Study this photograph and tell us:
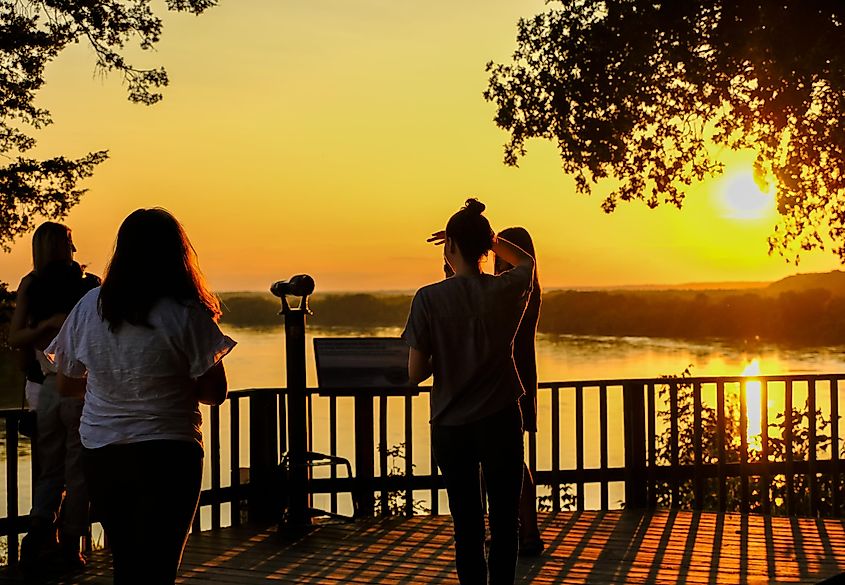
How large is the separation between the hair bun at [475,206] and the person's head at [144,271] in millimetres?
1257

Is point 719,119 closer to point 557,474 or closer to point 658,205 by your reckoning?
point 658,205

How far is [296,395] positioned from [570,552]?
1.89 meters

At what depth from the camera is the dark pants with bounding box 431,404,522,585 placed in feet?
13.7

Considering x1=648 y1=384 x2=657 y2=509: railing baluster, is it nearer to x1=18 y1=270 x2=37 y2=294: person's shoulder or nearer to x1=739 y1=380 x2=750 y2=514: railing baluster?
x1=739 y1=380 x2=750 y2=514: railing baluster

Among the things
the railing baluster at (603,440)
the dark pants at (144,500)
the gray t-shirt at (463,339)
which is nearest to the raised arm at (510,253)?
the gray t-shirt at (463,339)

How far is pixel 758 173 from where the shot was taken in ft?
44.0

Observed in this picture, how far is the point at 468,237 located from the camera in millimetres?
4250

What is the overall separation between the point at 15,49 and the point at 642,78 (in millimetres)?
9289

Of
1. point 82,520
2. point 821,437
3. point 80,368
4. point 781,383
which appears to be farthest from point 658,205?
point 80,368

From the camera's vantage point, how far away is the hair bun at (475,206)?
4324 mm

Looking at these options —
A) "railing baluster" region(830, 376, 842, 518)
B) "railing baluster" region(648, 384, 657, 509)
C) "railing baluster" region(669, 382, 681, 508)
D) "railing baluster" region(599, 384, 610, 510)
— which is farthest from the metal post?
"railing baluster" region(830, 376, 842, 518)

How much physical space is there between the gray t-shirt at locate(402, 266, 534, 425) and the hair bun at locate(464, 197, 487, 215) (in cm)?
26

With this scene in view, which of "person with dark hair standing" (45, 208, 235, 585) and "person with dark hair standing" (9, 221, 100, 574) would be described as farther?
"person with dark hair standing" (9, 221, 100, 574)

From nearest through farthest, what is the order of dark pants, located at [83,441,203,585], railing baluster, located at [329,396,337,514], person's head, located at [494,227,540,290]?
dark pants, located at [83,441,203,585], person's head, located at [494,227,540,290], railing baluster, located at [329,396,337,514]
